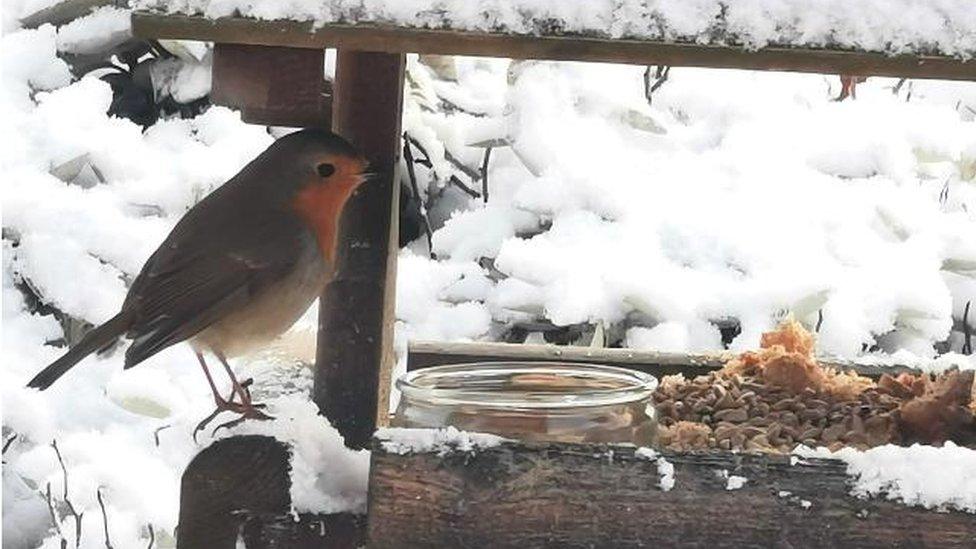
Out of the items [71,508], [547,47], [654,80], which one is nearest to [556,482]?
[547,47]

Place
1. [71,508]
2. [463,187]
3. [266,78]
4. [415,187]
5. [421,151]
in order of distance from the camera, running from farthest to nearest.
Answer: [463,187] → [421,151] → [415,187] → [71,508] → [266,78]

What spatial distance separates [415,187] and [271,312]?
1.02 metres

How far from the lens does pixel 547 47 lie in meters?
1.24

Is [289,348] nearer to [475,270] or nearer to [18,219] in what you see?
[475,270]

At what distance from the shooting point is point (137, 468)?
8.21 feet

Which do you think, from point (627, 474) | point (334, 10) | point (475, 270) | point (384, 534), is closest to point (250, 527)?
point (384, 534)

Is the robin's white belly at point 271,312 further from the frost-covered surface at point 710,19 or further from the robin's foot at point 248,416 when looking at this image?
the frost-covered surface at point 710,19

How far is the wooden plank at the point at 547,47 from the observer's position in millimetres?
1223

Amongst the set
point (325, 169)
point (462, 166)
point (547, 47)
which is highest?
point (547, 47)

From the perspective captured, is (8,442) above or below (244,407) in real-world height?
below

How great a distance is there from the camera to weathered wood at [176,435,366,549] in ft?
4.61

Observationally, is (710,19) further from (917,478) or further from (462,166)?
(462,166)

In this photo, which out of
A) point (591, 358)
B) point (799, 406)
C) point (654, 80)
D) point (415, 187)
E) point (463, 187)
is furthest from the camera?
point (654, 80)

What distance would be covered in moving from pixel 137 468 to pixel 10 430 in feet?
0.63
